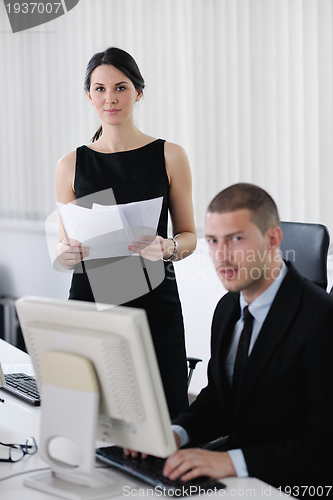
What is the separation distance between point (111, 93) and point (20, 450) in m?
1.17

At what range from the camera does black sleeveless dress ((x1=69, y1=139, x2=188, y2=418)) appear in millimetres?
1969

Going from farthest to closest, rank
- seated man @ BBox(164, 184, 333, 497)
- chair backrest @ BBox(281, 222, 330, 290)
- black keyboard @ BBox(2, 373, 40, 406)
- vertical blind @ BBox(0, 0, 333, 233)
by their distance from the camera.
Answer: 1. vertical blind @ BBox(0, 0, 333, 233)
2. chair backrest @ BBox(281, 222, 330, 290)
3. black keyboard @ BBox(2, 373, 40, 406)
4. seated man @ BBox(164, 184, 333, 497)

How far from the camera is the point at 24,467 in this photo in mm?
1279

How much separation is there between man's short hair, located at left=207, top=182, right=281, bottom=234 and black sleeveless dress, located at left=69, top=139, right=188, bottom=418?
0.64 metres

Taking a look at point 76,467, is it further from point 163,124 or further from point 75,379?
point 163,124

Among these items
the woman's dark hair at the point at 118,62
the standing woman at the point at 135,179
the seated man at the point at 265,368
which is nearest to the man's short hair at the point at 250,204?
the seated man at the point at 265,368

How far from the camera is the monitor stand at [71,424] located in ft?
3.69

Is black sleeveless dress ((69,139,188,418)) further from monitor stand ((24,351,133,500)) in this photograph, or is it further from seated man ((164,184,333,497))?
monitor stand ((24,351,133,500))

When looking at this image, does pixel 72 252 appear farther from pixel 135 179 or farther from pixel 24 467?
pixel 24 467

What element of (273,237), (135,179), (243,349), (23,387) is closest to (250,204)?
(273,237)

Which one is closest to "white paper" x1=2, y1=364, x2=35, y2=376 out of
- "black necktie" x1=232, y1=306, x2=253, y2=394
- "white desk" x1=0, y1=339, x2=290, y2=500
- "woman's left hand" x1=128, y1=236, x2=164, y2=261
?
"white desk" x1=0, y1=339, x2=290, y2=500

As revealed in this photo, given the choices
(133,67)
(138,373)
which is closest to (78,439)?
(138,373)

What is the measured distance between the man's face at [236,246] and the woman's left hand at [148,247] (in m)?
0.43

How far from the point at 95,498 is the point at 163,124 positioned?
104 inches
